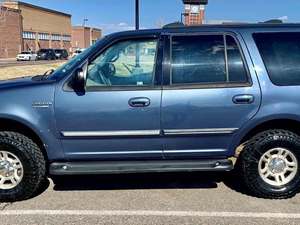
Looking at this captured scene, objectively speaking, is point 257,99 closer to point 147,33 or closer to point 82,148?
point 147,33

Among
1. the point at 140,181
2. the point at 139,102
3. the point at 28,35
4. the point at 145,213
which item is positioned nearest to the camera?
the point at 145,213

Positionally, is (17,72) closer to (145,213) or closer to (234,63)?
(234,63)

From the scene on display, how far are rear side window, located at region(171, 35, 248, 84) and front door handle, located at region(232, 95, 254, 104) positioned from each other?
6.8 inches

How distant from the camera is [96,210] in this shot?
4562 millimetres

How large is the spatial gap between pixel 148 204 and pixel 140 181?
2.63 ft

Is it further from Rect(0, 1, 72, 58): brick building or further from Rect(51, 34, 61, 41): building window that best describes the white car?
Rect(51, 34, 61, 41): building window

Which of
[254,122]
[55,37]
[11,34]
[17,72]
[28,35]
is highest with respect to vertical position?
[55,37]

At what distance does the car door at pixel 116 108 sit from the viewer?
182 inches

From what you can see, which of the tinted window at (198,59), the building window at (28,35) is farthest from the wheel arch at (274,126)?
the building window at (28,35)

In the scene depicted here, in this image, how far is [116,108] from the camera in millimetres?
4629

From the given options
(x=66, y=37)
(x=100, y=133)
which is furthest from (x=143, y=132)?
(x=66, y=37)

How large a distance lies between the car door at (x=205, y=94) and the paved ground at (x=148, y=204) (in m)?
0.55

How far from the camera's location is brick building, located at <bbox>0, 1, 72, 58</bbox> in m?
75.1

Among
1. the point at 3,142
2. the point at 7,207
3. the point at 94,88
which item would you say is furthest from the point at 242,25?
the point at 7,207
